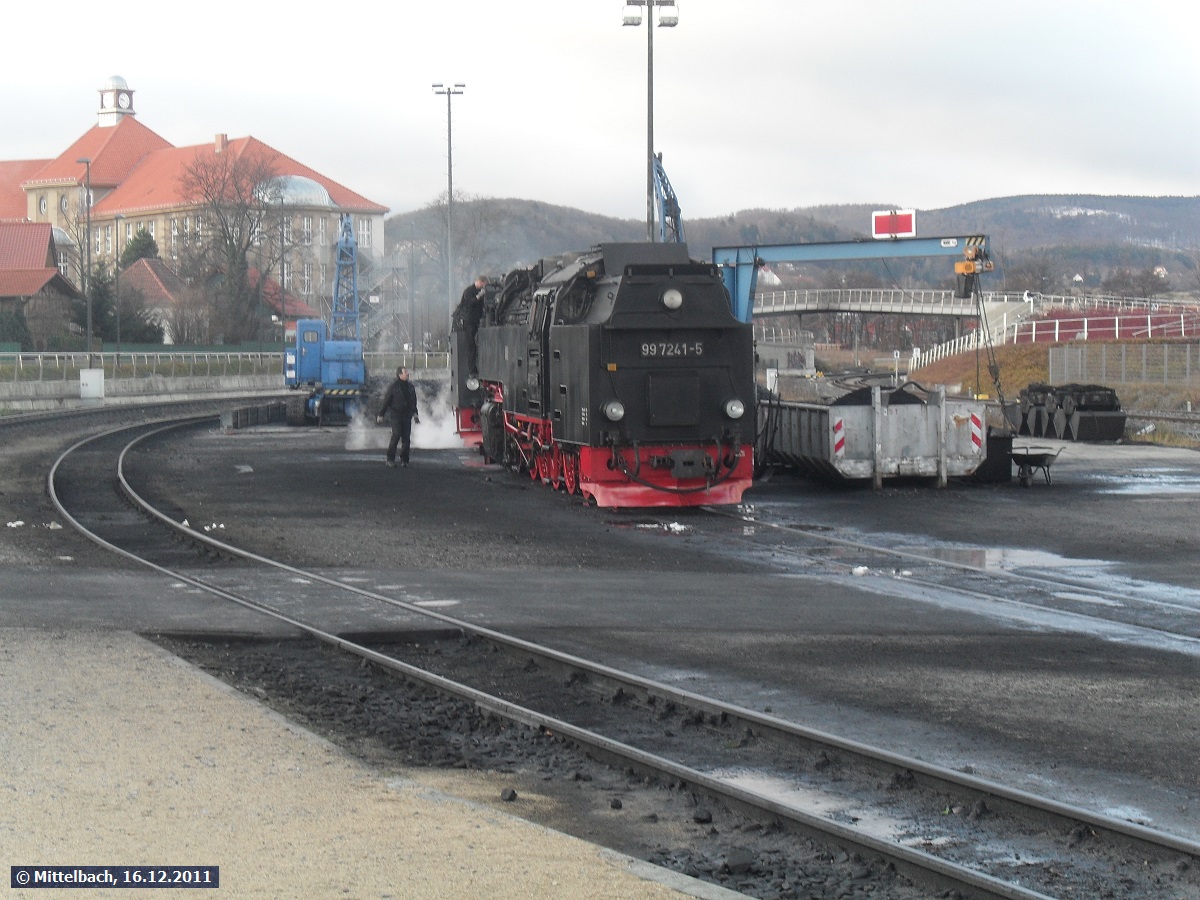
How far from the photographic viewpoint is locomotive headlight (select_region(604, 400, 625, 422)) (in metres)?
20.3

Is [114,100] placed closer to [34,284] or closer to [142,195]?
[142,195]

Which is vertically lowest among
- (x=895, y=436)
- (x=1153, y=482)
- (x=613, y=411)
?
(x=1153, y=482)

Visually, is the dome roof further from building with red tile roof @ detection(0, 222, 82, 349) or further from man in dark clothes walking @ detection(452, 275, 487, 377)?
man in dark clothes walking @ detection(452, 275, 487, 377)

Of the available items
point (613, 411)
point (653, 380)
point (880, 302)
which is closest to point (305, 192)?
point (880, 302)

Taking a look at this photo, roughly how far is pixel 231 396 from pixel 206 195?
36324mm

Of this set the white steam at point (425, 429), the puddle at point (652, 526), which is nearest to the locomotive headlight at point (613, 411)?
the puddle at point (652, 526)

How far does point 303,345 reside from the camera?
4859cm

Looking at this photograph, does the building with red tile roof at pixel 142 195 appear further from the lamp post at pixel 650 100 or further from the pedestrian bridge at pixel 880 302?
the lamp post at pixel 650 100

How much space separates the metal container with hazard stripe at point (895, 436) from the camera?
81.0ft

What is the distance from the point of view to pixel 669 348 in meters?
20.8

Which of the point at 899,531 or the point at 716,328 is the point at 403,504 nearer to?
the point at 716,328

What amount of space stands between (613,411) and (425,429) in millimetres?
19515

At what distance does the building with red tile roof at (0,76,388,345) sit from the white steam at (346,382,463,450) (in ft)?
264

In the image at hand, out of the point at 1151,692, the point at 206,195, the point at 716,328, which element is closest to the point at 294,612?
the point at 1151,692
